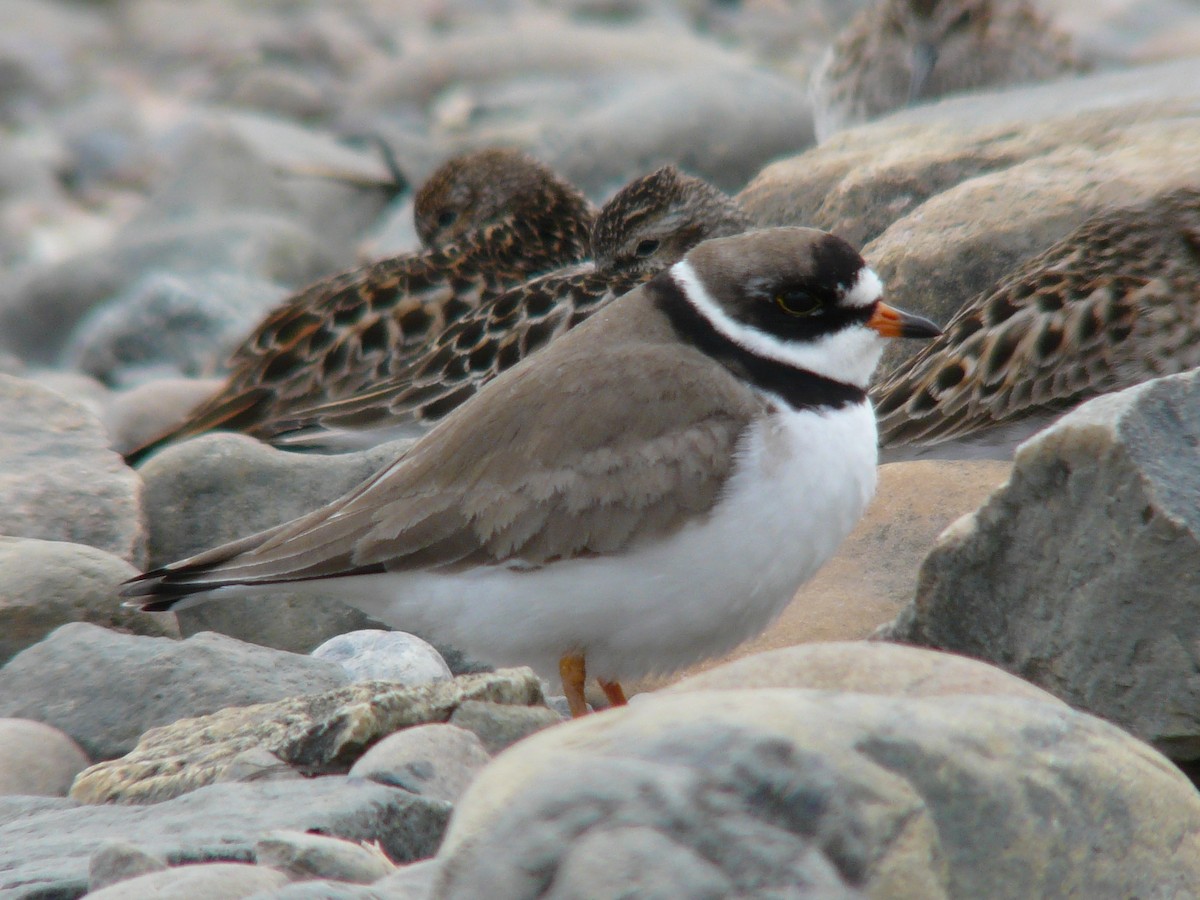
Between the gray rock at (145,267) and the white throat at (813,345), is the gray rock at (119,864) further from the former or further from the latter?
the gray rock at (145,267)

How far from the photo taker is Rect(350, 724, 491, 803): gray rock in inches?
150

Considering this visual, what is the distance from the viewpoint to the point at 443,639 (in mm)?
5082

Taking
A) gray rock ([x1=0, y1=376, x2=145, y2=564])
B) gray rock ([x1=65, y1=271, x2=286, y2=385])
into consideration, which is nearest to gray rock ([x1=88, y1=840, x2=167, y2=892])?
gray rock ([x1=0, y1=376, x2=145, y2=564])

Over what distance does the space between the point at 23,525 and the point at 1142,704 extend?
13.1 ft

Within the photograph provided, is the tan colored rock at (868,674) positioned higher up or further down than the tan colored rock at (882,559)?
higher up

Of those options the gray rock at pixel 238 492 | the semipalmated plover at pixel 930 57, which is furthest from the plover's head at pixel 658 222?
the semipalmated plover at pixel 930 57

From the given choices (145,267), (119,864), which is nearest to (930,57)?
(145,267)

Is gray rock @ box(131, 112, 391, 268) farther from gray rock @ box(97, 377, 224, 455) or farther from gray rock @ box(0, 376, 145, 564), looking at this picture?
gray rock @ box(0, 376, 145, 564)

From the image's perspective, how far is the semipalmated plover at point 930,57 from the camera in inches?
453

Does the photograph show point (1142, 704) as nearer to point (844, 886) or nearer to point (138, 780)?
point (844, 886)

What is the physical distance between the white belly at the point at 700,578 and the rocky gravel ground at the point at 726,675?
0.30 meters

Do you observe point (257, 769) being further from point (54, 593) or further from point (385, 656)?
point (54, 593)

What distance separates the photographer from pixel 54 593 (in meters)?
5.39

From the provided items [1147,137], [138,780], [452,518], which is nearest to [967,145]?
[1147,137]
